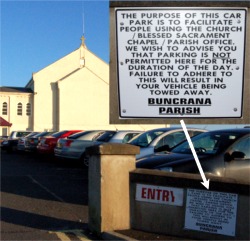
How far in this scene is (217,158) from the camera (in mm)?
8242

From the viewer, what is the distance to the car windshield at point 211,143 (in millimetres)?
8570

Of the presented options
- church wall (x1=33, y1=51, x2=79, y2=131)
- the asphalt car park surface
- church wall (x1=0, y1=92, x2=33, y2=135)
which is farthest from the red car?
church wall (x1=0, y1=92, x2=33, y2=135)

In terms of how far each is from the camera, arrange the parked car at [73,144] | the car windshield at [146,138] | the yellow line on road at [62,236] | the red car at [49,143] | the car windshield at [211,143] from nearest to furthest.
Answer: the yellow line on road at [62,236] < the car windshield at [211,143] < the car windshield at [146,138] < the parked car at [73,144] < the red car at [49,143]

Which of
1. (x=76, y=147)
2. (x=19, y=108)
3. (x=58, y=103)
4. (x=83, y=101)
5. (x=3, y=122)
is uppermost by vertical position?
(x=83, y=101)

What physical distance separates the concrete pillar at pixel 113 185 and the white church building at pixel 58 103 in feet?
172

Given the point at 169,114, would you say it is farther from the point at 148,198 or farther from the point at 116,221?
the point at 116,221

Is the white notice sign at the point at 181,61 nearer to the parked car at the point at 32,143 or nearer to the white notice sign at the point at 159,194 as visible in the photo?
the white notice sign at the point at 159,194

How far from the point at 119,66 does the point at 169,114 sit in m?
0.77

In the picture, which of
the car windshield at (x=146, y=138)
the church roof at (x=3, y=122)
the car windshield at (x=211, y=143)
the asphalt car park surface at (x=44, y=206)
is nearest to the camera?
the asphalt car park surface at (x=44, y=206)

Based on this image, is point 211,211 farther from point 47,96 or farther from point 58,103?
point 47,96

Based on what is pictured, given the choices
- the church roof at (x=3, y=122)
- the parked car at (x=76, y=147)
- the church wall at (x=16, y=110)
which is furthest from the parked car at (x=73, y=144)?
the church wall at (x=16, y=110)

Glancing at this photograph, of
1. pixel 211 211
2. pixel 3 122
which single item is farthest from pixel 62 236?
pixel 3 122

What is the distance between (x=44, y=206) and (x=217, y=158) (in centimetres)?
378

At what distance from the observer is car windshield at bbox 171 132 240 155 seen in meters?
8.57
